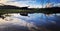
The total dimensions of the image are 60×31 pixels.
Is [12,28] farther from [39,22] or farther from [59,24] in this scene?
[59,24]

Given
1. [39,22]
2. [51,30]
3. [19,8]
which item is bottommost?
[51,30]

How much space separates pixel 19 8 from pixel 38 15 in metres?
0.28

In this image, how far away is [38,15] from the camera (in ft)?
5.71

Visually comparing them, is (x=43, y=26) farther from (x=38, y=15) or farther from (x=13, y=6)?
(x=13, y=6)

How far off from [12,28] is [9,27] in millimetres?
43

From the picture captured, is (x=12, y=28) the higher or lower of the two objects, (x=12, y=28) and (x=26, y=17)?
the lower

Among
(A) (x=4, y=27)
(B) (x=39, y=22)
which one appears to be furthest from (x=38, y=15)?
(A) (x=4, y=27)

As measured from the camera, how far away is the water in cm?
172

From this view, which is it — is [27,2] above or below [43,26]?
above

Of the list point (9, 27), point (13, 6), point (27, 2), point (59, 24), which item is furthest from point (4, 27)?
point (59, 24)

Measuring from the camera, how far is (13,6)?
174 centimetres

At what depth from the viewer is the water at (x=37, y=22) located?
1718 millimetres

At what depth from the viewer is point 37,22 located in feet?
5.70

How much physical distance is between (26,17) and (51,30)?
1.28 feet
